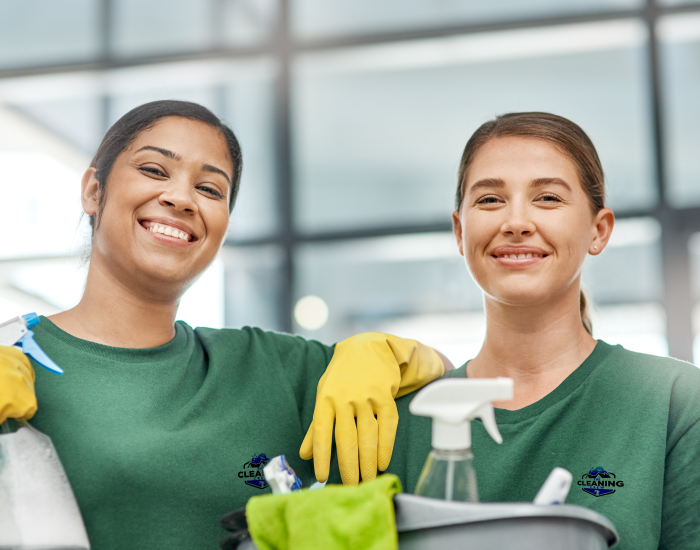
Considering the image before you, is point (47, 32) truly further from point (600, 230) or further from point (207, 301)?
point (600, 230)

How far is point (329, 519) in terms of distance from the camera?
1.86 feet

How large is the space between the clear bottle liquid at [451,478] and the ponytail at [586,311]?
55cm

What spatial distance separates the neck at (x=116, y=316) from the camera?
99 centimetres

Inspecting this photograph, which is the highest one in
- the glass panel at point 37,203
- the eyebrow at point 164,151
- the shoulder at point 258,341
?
the glass panel at point 37,203

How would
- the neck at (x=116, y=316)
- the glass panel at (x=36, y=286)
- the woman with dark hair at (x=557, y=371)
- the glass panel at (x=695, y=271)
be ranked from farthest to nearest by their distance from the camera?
the glass panel at (x=36, y=286)
the glass panel at (x=695, y=271)
the neck at (x=116, y=316)
the woman with dark hair at (x=557, y=371)

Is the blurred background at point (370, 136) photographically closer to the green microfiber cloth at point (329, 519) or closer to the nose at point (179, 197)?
the nose at point (179, 197)

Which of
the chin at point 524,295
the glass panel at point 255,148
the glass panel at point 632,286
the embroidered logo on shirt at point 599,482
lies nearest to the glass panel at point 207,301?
the glass panel at point 255,148

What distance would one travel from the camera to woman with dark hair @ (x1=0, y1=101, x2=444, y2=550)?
843 mm

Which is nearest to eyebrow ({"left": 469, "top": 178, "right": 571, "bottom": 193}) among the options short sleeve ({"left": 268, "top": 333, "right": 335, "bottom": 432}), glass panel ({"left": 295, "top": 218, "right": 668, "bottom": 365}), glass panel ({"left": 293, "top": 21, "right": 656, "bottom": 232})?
short sleeve ({"left": 268, "top": 333, "right": 335, "bottom": 432})

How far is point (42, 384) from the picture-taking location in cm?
88

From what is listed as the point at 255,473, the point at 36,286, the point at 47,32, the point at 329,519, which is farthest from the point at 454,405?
the point at 47,32

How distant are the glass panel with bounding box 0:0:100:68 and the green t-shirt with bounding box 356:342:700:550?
115 inches

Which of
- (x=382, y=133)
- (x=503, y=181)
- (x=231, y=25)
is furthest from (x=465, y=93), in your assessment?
(x=503, y=181)

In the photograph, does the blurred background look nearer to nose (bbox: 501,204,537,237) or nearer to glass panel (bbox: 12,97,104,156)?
glass panel (bbox: 12,97,104,156)
